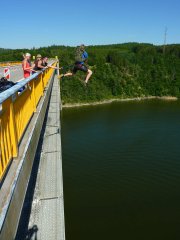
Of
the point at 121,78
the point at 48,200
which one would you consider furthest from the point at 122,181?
the point at 121,78

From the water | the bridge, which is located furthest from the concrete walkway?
the water

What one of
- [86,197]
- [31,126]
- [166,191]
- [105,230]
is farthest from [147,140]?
[31,126]

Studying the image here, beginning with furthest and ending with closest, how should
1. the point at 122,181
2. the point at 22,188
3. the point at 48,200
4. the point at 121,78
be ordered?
the point at 121,78, the point at 122,181, the point at 48,200, the point at 22,188

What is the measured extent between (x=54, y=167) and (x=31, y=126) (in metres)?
1.15

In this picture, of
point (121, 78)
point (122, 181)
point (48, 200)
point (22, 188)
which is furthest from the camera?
point (121, 78)

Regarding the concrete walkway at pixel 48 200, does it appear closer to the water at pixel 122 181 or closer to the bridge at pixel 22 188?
the bridge at pixel 22 188

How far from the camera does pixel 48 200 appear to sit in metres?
4.64

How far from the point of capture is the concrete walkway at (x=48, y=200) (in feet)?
12.9

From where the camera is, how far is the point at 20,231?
151 inches

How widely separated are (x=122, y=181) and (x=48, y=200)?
19644mm

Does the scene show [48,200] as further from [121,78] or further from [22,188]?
[121,78]

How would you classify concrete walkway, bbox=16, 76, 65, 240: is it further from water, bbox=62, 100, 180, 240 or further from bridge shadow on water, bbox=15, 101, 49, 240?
water, bbox=62, 100, 180, 240

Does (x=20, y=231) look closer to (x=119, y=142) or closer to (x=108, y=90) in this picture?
(x=119, y=142)

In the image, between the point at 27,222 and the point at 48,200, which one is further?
the point at 48,200
